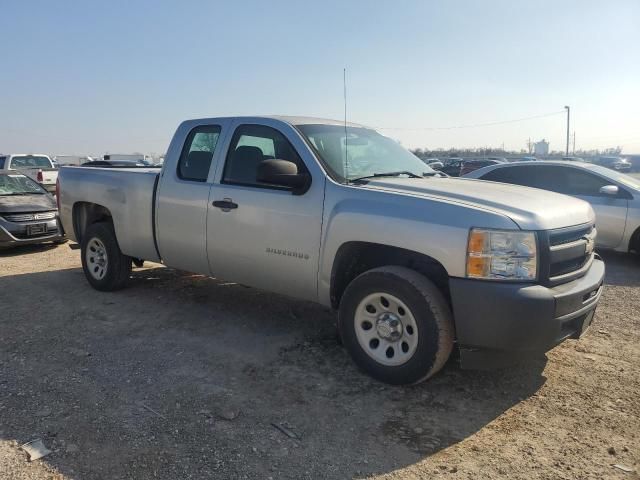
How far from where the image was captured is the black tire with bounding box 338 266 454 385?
11.3ft

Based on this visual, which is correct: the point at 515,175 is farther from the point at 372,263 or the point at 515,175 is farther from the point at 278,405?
the point at 278,405

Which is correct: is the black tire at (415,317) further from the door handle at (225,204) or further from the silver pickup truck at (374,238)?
the door handle at (225,204)

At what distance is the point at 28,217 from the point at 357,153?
23.2 ft

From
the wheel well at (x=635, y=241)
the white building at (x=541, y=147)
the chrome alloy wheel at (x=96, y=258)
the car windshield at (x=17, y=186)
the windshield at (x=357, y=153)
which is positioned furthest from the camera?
the white building at (x=541, y=147)

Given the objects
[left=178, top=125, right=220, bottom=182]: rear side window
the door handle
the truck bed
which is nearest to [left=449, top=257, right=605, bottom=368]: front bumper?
the door handle

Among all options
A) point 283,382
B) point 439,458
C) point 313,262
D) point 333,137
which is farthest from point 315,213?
point 439,458

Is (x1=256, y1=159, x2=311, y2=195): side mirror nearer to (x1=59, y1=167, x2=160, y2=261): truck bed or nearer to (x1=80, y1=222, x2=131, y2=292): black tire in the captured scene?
(x1=59, y1=167, x2=160, y2=261): truck bed

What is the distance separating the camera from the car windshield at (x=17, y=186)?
31.5ft

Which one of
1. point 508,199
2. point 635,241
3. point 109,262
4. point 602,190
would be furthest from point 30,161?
point 508,199

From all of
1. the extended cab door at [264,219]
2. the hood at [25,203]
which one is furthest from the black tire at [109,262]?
the hood at [25,203]

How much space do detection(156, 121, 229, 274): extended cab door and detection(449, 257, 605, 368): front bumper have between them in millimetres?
2597

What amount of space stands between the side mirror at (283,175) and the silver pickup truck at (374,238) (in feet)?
0.04

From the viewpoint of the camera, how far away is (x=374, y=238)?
370cm

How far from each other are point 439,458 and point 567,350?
6.85 feet
